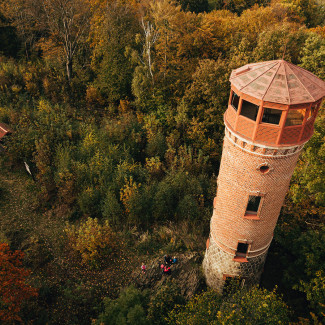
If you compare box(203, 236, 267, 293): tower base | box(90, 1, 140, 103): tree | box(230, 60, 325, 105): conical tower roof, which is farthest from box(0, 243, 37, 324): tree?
box(90, 1, 140, 103): tree

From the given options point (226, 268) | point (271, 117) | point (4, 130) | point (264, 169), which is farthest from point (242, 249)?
point (4, 130)

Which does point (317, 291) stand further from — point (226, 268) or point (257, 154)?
point (257, 154)

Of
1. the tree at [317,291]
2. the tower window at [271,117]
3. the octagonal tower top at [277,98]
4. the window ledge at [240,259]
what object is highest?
the octagonal tower top at [277,98]

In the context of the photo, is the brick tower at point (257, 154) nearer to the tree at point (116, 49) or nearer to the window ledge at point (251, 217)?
the window ledge at point (251, 217)

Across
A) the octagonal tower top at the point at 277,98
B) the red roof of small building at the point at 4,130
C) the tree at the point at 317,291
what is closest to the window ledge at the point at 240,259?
the tree at the point at 317,291

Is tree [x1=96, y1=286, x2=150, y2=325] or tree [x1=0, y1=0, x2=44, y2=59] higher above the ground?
tree [x1=0, y1=0, x2=44, y2=59]

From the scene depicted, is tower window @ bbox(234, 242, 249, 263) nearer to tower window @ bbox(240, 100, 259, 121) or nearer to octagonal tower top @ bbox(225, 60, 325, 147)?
octagonal tower top @ bbox(225, 60, 325, 147)

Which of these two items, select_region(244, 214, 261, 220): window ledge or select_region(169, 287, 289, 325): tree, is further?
select_region(244, 214, 261, 220): window ledge
